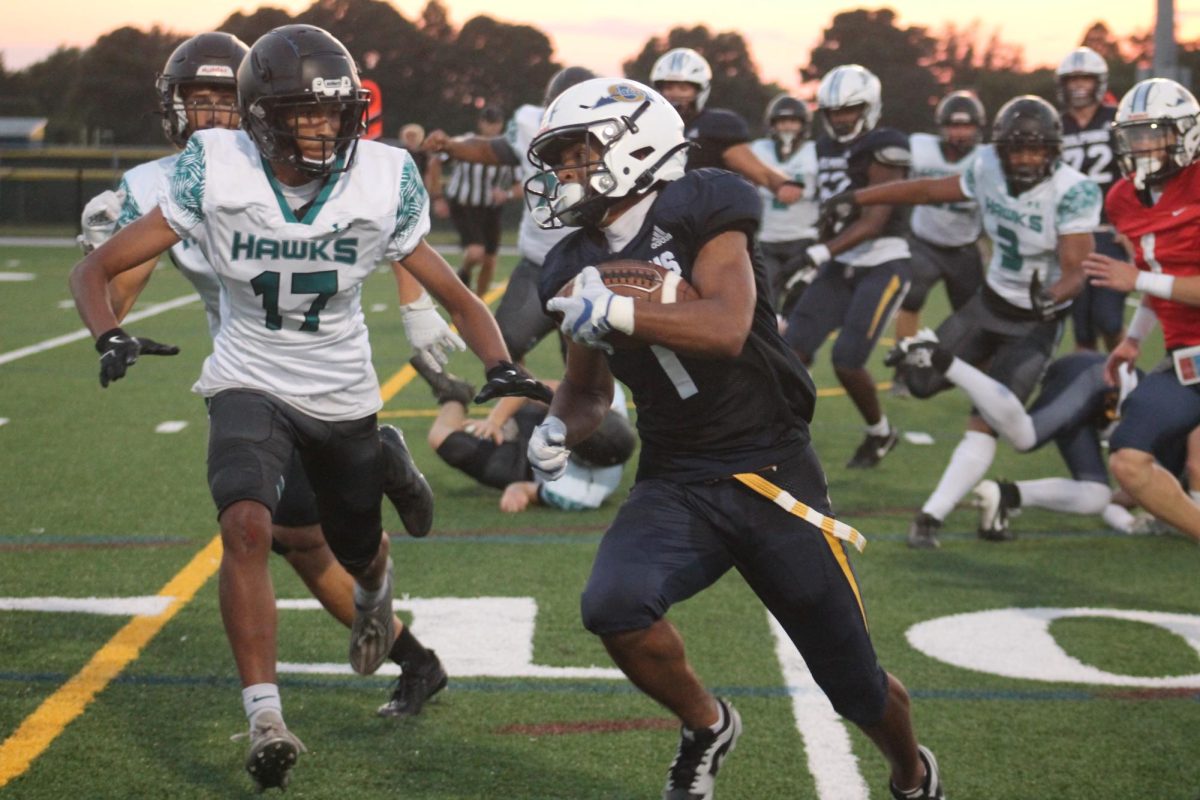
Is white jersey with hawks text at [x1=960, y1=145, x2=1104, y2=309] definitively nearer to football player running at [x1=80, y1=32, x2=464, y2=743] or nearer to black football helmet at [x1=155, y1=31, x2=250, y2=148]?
football player running at [x1=80, y1=32, x2=464, y2=743]

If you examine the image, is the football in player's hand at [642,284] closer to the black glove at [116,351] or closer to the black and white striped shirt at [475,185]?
the black glove at [116,351]

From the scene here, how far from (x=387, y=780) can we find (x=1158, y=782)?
1.90 meters

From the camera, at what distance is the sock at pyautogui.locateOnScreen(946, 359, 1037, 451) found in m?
6.44

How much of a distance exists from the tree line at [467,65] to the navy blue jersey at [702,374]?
51.7 m

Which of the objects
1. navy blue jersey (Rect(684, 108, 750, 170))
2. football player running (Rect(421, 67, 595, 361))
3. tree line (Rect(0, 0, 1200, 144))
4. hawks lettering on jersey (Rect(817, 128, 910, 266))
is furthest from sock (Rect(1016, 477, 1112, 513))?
tree line (Rect(0, 0, 1200, 144))

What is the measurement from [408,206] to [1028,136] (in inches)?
133

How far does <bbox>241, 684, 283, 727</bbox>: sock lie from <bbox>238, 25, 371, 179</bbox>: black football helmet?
1267 millimetres

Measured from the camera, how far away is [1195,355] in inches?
209

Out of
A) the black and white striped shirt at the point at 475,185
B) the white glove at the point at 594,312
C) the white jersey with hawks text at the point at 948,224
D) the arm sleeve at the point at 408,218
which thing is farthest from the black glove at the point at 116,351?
the black and white striped shirt at the point at 475,185

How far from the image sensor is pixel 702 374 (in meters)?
3.60

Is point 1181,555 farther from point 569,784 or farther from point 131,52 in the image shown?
point 131,52

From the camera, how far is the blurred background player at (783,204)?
1073 centimetres

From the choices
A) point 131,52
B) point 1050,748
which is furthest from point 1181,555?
point 131,52

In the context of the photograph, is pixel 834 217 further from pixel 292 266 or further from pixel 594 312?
pixel 594 312
